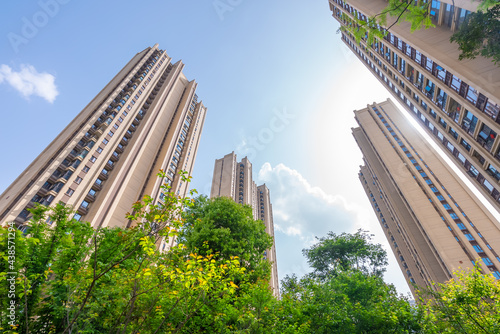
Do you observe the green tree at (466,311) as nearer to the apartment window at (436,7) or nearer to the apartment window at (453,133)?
the apartment window at (453,133)

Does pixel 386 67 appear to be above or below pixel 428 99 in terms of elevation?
above

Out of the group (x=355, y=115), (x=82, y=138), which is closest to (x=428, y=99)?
(x=355, y=115)

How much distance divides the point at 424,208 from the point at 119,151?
59.3m

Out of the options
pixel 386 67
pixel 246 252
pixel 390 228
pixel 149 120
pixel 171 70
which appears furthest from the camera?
pixel 390 228

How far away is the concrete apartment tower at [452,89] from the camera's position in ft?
58.3

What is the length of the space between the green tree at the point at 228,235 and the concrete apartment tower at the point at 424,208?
3731cm

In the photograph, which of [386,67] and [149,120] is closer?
[386,67]

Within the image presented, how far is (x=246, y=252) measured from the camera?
13.5 meters

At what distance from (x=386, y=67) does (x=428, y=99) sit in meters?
11.5

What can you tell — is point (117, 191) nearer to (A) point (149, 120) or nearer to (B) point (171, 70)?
(A) point (149, 120)

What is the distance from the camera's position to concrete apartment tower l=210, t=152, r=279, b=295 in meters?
74.6

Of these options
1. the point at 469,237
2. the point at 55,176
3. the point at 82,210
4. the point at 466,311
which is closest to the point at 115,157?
the point at 55,176

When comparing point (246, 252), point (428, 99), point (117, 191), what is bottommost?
point (246, 252)

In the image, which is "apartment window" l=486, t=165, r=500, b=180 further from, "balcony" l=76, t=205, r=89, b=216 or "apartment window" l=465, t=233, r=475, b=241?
"balcony" l=76, t=205, r=89, b=216
